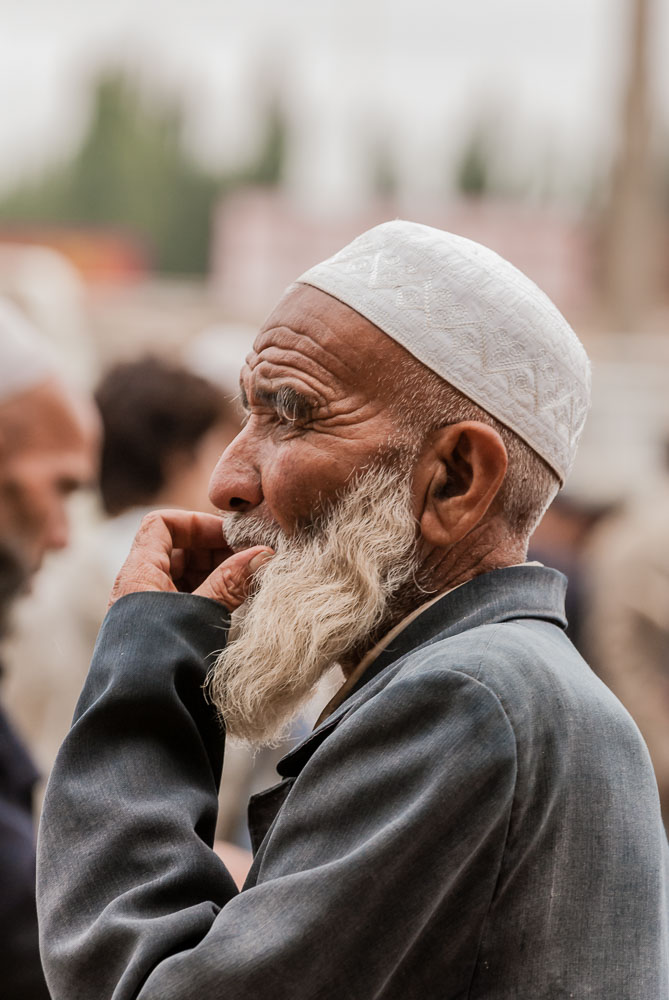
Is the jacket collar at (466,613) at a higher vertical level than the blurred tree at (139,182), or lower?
higher

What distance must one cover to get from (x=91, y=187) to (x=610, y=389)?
165 feet

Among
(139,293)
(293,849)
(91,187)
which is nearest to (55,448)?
(293,849)

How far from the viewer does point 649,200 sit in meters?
17.5

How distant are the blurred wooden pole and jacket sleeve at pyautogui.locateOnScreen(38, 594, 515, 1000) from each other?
15.7 meters

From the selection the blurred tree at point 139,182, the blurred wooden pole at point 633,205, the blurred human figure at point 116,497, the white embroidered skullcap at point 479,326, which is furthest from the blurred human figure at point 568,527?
the blurred tree at point 139,182

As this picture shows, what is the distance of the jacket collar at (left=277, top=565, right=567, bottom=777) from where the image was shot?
1827 mm

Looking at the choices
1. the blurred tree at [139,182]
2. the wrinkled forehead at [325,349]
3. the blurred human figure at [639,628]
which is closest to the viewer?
the wrinkled forehead at [325,349]

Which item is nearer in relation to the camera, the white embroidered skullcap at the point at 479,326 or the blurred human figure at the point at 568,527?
the white embroidered skullcap at the point at 479,326

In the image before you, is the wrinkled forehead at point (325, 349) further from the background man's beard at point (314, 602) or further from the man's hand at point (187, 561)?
the man's hand at point (187, 561)

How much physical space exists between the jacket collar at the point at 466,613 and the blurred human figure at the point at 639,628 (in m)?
3.06

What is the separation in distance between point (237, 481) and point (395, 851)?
0.72 meters

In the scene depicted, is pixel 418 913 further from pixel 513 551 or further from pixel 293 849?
pixel 513 551

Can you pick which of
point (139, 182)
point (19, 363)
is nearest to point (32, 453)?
point (19, 363)

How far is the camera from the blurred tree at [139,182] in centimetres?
5641
